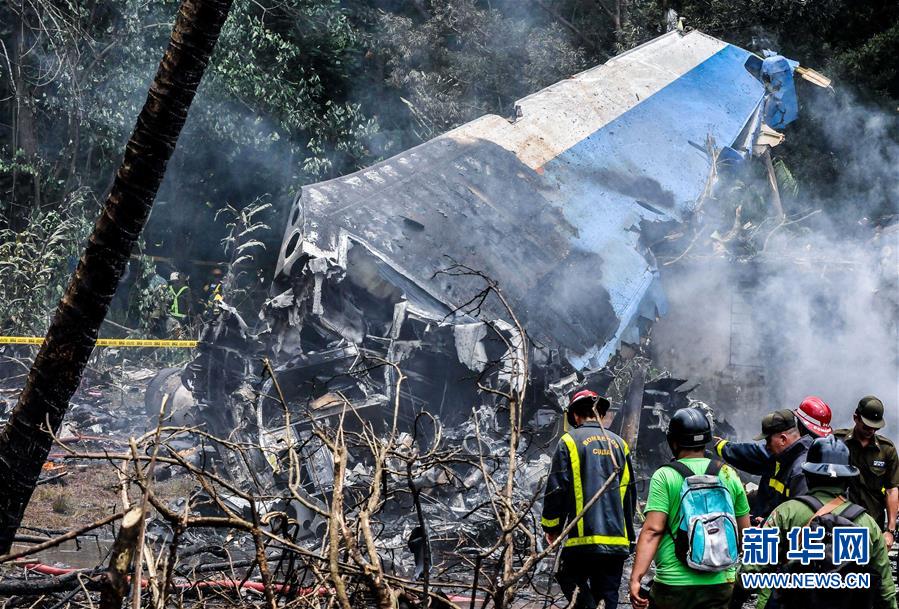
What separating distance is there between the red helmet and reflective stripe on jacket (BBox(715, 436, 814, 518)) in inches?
5.6

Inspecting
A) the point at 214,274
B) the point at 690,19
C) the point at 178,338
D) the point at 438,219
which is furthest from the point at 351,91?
the point at 438,219

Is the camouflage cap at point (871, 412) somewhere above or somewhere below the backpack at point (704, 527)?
below

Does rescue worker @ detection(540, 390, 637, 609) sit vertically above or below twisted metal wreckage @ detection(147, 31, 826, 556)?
above

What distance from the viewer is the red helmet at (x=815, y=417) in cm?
431

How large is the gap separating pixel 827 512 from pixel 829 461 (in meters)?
0.19

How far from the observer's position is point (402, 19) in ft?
50.0

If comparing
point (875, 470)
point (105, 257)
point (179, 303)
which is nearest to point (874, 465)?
point (875, 470)

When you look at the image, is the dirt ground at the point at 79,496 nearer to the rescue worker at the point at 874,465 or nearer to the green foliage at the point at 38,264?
the green foliage at the point at 38,264

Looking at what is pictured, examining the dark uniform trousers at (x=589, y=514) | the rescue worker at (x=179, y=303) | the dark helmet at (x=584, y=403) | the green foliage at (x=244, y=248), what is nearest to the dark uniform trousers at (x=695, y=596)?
the dark uniform trousers at (x=589, y=514)

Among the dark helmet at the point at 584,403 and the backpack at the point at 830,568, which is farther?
the dark helmet at the point at 584,403

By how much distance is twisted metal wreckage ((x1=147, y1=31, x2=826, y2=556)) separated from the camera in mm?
7246

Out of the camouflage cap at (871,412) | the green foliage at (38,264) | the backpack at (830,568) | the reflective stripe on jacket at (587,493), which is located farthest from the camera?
the green foliage at (38,264)

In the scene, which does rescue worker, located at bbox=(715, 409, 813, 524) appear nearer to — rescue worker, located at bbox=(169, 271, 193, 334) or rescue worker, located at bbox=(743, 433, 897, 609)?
rescue worker, located at bbox=(743, 433, 897, 609)

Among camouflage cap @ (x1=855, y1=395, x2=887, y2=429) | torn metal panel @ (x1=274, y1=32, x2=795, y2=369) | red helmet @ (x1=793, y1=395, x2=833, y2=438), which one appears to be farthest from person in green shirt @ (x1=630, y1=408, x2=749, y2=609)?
torn metal panel @ (x1=274, y1=32, x2=795, y2=369)
